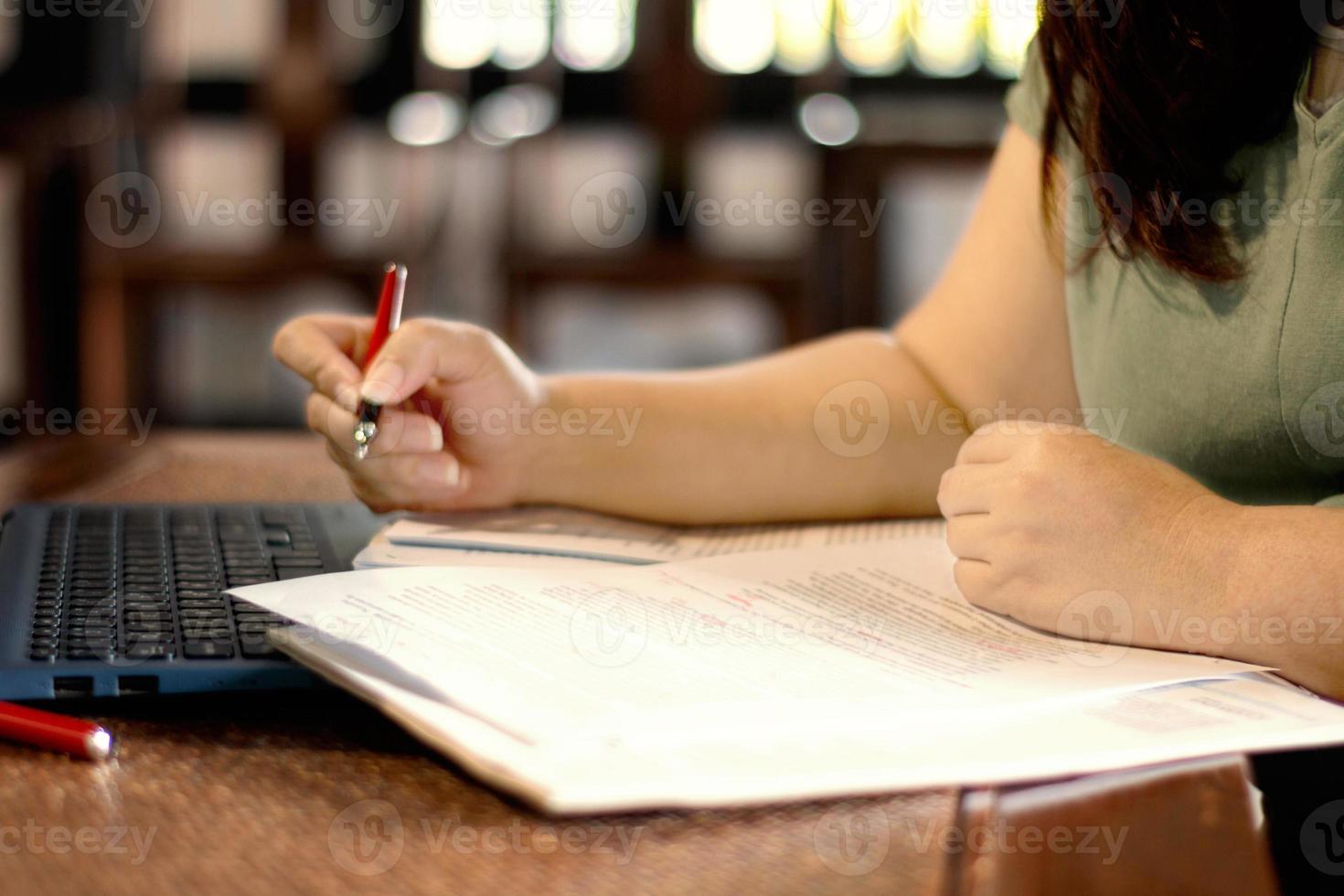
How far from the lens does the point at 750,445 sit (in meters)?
0.77

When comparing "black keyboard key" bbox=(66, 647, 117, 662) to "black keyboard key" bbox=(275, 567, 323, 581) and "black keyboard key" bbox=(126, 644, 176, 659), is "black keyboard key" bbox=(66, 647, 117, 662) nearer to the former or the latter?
"black keyboard key" bbox=(126, 644, 176, 659)

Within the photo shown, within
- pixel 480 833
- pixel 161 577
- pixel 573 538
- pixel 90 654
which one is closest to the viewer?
pixel 480 833

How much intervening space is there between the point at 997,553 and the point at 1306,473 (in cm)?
20

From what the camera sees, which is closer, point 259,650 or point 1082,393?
point 259,650

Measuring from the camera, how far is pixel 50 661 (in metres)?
0.44

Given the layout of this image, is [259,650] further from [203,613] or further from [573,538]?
[573,538]

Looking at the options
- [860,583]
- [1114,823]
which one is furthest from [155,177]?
[1114,823]

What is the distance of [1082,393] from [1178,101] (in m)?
0.18

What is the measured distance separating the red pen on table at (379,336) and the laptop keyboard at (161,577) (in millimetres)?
55

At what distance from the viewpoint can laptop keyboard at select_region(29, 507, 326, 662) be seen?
0.46 metres

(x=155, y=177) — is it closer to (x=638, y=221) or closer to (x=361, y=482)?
(x=638, y=221)

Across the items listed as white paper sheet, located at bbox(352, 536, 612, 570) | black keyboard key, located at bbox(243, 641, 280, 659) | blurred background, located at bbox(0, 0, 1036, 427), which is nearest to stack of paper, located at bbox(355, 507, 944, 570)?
white paper sheet, located at bbox(352, 536, 612, 570)

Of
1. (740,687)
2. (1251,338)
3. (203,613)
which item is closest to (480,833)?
(740,687)

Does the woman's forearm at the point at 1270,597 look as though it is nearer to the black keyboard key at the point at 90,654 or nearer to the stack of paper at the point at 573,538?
the stack of paper at the point at 573,538
